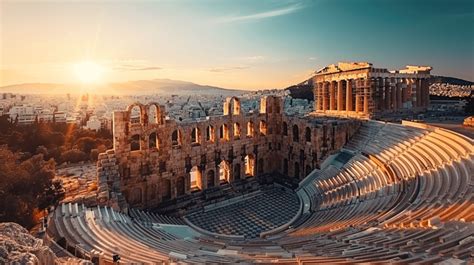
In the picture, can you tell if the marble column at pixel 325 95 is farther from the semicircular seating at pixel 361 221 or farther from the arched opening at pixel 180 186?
the arched opening at pixel 180 186

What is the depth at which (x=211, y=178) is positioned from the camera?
26.3 metres

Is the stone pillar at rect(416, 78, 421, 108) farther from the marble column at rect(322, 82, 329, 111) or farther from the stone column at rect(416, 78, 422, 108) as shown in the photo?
the marble column at rect(322, 82, 329, 111)

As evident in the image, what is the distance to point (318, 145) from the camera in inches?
1029

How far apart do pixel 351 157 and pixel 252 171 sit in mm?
8173

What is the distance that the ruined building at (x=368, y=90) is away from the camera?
2877 cm

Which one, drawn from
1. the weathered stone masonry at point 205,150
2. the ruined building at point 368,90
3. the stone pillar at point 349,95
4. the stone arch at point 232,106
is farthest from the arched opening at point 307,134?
the stone pillar at point 349,95

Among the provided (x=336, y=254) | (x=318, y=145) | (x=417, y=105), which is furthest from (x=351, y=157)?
(x=336, y=254)

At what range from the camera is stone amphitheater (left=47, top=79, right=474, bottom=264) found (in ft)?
34.0

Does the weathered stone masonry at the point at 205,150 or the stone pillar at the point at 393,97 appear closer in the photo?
the weathered stone masonry at the point at 205,150

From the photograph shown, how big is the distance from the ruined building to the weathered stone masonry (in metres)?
3.54

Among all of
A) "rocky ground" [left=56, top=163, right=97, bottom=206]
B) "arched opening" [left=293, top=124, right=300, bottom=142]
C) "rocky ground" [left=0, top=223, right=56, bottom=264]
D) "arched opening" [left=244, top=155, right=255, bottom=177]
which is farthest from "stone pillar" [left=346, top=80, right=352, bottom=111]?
"rocky ground" [left=0, top=223, right=56, bottom=264]

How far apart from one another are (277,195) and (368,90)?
436 inches

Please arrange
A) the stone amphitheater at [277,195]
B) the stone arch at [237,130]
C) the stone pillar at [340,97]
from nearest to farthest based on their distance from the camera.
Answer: the stone amphitheater at [277,195] → the stone arch at [237,130] → the stone pillar at [340,97]

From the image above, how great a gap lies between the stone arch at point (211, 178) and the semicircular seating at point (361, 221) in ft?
15.3
